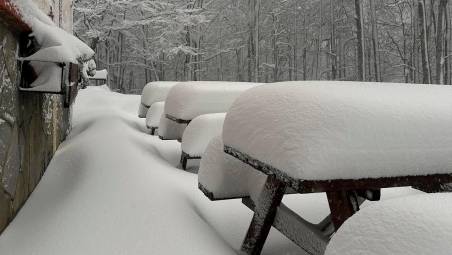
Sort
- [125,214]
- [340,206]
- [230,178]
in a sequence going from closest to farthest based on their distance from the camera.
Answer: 1. [340,206]
2. [230,178]
3. [125,214]

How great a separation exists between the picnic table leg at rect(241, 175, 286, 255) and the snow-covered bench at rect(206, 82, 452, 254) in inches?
2.8

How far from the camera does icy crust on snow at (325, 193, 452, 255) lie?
3.25ft

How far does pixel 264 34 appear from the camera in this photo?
3466cm

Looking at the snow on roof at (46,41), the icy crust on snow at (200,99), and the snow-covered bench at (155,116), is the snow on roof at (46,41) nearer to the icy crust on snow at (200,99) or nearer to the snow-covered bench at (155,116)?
the icy crust on snow at (200,99)

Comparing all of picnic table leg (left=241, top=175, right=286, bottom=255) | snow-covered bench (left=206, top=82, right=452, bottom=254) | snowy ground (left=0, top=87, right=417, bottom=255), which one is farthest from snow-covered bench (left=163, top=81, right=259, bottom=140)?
snow-covered bench (left=206, top=82, right=452, bottom=254)

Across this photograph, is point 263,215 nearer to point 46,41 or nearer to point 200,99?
point 46,41

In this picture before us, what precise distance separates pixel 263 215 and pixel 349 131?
88cm

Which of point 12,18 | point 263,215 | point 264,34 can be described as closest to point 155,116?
point 12,18

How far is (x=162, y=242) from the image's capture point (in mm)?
2486

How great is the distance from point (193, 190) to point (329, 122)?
216 cm

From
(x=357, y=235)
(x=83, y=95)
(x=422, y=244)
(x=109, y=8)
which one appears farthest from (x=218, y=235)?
(x=109, y=8)

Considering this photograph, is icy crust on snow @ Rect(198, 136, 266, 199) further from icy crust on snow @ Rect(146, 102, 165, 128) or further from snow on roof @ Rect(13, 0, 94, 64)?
icy crust on snow @ Rect(146, 102, 165, 128)

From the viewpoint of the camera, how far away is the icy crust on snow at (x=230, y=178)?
262cm

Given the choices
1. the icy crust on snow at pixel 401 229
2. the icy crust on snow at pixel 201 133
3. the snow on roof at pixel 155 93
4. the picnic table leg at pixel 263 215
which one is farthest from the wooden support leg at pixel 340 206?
the snow on roof at pixel 155 93
